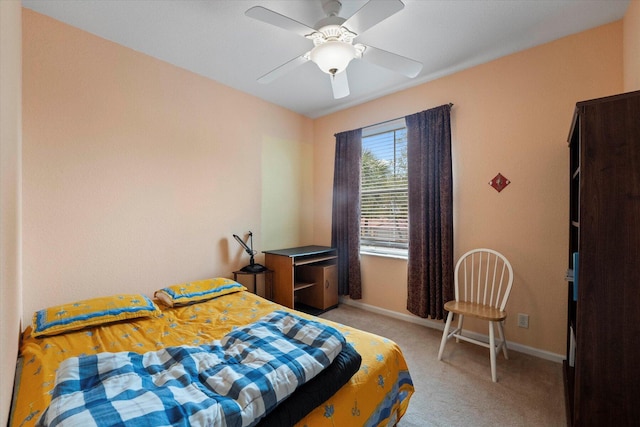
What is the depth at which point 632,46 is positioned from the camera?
1.73m

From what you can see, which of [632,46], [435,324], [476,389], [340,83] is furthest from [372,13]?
[435,324]

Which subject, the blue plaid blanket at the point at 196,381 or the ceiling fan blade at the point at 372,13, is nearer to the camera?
the blue plaid blanket at the point at 196,381

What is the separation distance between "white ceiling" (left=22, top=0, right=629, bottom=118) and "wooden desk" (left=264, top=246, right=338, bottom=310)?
199 centimetres

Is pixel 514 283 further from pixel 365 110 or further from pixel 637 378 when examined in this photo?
pixel 365 110

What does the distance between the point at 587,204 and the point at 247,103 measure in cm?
316

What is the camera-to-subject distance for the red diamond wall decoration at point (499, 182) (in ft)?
7.90

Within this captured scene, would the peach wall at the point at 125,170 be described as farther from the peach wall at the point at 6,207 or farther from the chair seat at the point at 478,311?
the chair seat at the point at 478,311

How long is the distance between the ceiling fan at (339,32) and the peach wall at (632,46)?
1.27m

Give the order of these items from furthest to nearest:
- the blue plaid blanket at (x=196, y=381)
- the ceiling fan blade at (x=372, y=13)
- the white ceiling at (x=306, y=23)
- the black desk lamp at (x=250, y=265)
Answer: the black desk lamp at (x=250, y=265), the white ceiling at (x=306, y=23), the ceiling fan blade at (x=372, y=13), the blue plaid blanket at (x=196, y=381)

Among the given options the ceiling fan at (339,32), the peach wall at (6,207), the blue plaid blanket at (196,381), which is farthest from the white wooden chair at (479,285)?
the peach wall at (6,207)

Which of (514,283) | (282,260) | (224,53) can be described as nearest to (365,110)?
(224,53)

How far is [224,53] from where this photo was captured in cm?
238

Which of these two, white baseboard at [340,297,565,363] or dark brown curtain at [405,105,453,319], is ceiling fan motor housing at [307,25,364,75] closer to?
dark brown curtain at [405,105,453,319]

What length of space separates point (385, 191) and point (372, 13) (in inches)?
81.0
